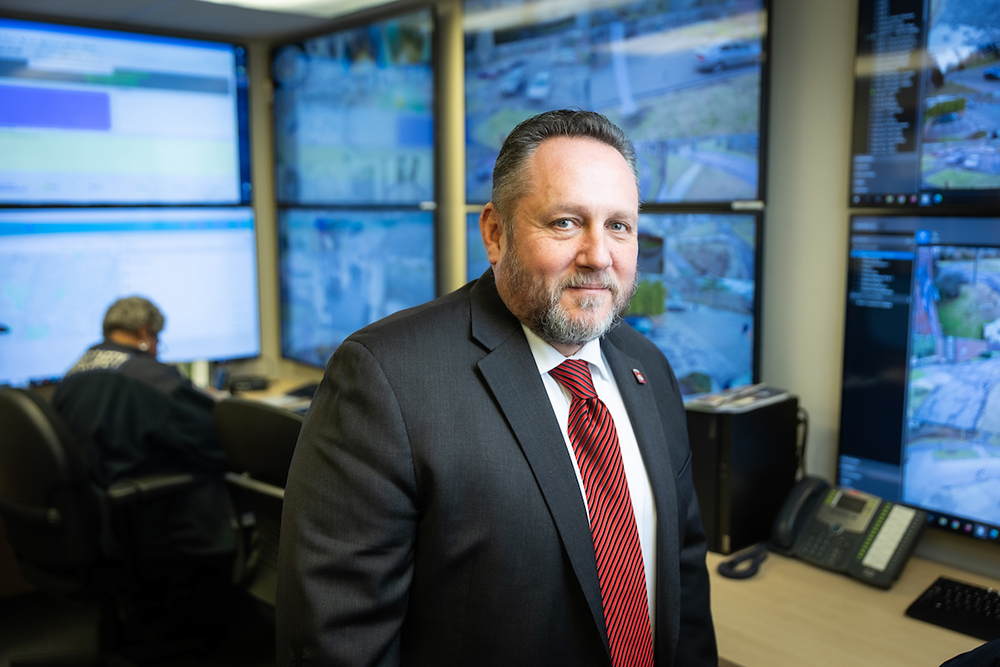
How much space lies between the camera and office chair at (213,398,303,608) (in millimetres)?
1946

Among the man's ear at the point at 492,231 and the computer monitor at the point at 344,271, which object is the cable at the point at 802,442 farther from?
the computer monitor at the point at 344,271

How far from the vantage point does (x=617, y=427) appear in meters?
1.32

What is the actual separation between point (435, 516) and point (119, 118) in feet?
8.98

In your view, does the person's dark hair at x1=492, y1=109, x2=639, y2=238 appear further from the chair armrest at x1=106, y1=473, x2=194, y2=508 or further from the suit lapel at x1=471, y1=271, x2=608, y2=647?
the chair armrest at x1=106, y1=473, x2=194, y2=508

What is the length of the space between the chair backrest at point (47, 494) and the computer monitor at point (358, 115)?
4.55 feet

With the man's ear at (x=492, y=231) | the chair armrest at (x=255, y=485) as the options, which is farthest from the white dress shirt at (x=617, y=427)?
the chair armrest at (x=255, y=485)

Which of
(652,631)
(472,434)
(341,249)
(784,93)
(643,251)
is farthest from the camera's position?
(341,249)

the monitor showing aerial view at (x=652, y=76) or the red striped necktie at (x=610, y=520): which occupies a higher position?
the monitor showing aerial view at (x=652, y=76)

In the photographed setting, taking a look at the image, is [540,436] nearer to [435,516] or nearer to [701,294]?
[435,516]

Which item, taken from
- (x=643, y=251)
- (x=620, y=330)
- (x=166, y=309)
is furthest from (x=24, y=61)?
(x=620, y=330)

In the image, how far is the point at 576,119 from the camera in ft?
3.89

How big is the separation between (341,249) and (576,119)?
218 cm

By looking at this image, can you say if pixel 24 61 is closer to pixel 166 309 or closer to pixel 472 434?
pixel 166 309

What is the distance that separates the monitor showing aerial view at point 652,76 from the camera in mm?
1954
